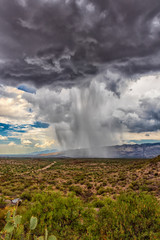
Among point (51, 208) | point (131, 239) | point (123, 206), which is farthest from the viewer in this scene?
point (51, 208)

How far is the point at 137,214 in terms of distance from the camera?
251 inches

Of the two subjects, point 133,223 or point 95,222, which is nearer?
point 133,223

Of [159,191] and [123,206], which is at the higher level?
[123,206]

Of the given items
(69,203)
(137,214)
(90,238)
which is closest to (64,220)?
(69,203)

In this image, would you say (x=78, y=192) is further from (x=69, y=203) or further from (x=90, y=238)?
(x=90, y=238)

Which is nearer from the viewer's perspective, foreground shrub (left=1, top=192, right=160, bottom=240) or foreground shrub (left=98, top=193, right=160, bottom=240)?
Result: foreground shrub (left=98, top=193, right=160, bottom=240)

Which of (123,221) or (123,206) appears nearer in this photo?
(123,221)

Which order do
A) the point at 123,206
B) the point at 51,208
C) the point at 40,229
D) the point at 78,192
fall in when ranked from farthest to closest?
the point at 78,192 < the point at 51,208 < the point at 123,206 < the point at 40,229

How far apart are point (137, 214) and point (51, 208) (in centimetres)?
458

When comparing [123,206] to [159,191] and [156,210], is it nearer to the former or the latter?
[156,210]

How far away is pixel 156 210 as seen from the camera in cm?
639

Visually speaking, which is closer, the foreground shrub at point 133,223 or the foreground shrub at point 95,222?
the foreground shrub at point 133,223

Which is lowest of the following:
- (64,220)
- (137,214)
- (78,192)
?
(78,192)

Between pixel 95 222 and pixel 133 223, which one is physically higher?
pixel 133 223
